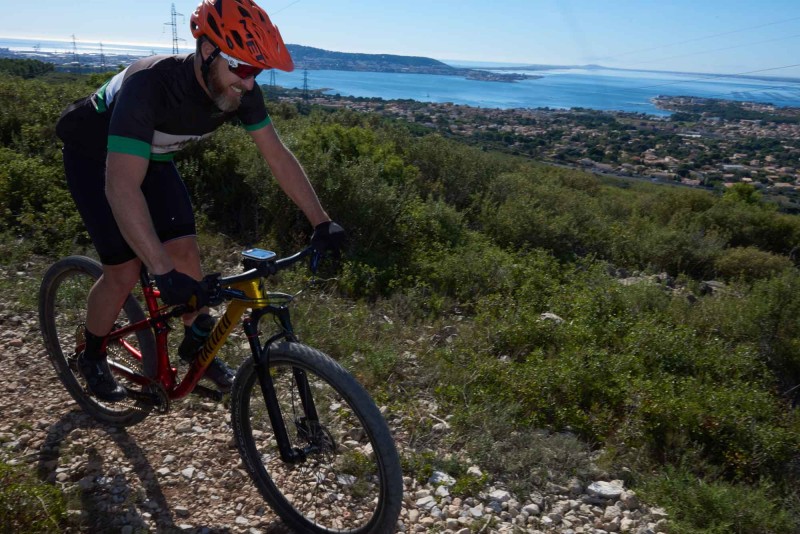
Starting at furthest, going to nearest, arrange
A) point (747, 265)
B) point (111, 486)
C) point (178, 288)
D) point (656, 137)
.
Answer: point (656, 137)
point (747, 265)
point (111, 486)
point (178, 288)

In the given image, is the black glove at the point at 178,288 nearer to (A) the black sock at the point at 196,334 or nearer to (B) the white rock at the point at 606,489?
(A) the black sock at the point at 196,334

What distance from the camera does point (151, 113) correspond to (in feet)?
7.56

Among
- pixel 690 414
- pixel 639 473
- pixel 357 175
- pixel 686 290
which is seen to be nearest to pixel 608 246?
pixel 686 290

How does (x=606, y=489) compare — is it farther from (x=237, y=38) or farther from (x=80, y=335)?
(x=80, y=335)

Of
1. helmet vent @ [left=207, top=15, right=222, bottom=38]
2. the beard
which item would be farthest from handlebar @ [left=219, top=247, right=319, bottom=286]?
helmet vent @ [left=207, top=15, right=222, bottom=38]

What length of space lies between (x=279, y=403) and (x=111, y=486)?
3.36 ft

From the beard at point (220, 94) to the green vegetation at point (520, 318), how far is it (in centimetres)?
211

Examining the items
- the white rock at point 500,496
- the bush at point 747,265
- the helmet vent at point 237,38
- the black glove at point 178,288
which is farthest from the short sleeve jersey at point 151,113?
the bush at point 747,265

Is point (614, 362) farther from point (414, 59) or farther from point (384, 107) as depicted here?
point (414, 59)

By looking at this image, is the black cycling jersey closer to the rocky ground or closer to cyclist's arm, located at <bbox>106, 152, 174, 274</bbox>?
cyclist's arm, located at <bbox>106, 152, 174, 274</bbox>

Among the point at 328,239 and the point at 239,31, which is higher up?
the point at 239,31

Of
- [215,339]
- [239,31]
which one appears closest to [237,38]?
[239,31]

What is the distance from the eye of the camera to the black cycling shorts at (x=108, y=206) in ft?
8.91

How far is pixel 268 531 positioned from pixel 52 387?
6.46ft
